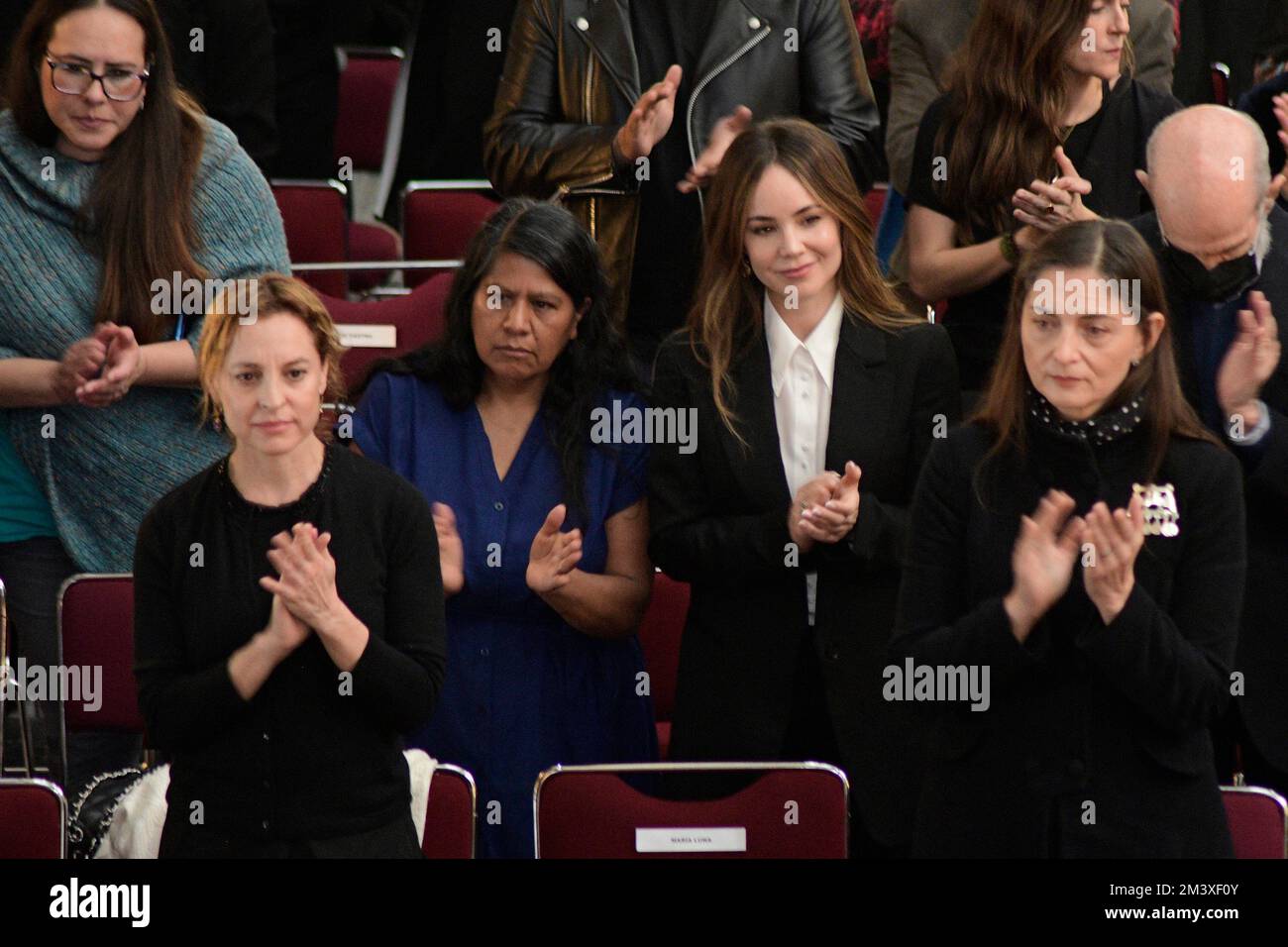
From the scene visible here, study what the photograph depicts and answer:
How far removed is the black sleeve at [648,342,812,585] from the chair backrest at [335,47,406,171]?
3808 mm

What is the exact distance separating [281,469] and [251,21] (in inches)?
120

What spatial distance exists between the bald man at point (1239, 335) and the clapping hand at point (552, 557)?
1.20 meters

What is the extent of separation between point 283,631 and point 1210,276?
186cm

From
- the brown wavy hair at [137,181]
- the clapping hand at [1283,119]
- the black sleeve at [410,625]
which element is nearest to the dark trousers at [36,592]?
the brown wavy hair at [137,181]

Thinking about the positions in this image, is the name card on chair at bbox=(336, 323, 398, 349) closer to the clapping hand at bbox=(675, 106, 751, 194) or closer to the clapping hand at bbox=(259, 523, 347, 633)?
the clapping hand at bbox=(675, 106, 751, 194)

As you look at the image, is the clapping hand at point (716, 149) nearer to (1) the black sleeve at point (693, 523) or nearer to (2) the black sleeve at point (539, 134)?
(2) the black sleeve at point (539, 134)

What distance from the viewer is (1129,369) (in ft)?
11.3

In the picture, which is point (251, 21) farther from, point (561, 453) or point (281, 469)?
point (281, 469)

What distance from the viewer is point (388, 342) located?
550 cm

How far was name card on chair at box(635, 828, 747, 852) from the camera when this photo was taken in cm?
359

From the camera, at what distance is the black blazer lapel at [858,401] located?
4008 mm

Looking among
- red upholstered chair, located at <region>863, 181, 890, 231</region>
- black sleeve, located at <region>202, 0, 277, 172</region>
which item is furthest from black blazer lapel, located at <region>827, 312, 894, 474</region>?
black sleeve, located at <region>202, 0, 277, 172</region>
